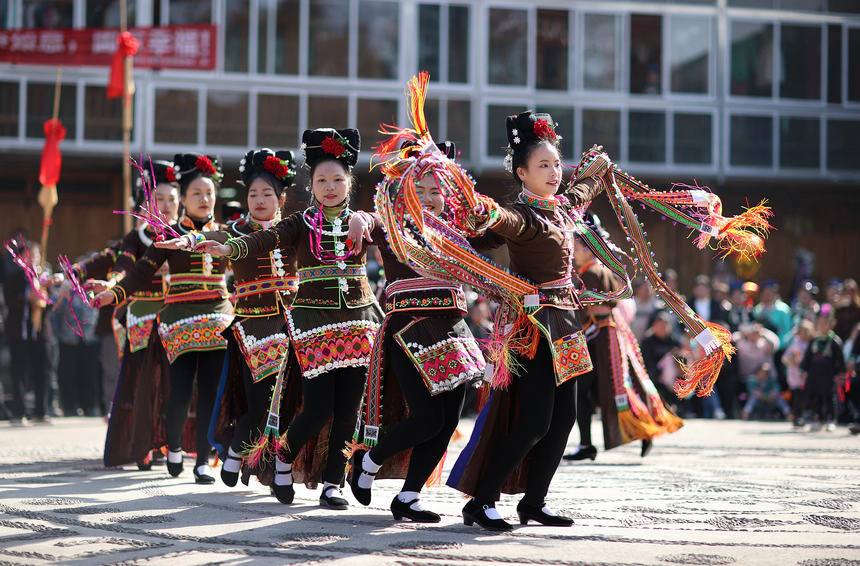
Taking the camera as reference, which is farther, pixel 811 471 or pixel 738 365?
pixel 738 365

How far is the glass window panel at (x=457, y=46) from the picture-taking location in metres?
24.2

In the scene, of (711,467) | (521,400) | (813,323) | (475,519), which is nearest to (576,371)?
(521,400)

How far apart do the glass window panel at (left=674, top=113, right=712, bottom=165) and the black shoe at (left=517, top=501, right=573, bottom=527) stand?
20.2m

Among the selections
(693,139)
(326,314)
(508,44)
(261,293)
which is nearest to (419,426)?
(326,314)

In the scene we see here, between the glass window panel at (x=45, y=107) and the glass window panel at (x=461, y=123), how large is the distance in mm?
7576

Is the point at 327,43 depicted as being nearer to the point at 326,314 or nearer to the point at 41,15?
the point at 41,15

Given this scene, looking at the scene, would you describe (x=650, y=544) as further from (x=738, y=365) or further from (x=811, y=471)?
(x=738, y=365)

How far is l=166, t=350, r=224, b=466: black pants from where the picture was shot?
7.59 meters

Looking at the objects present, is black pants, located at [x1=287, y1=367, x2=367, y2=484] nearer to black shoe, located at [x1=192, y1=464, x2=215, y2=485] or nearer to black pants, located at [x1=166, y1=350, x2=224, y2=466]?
black shoe, located at [x1=192, y1=464, x2=215, y2=485]

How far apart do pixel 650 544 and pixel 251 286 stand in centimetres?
313

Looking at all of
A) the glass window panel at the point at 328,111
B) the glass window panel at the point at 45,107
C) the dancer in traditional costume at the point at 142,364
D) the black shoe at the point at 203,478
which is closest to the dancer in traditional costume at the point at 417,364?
the black shoe at the point at 203,478

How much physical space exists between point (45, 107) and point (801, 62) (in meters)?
16.2

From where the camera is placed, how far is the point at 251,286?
7039mm

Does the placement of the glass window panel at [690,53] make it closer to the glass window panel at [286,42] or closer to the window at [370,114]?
the window at [370,114]
